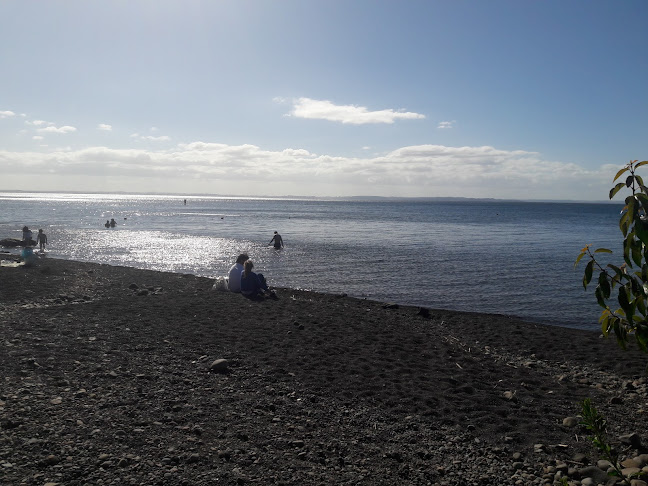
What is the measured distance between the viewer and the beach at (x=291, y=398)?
6078mm

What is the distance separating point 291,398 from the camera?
8367 mm

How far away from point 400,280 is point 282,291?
24.1 ft

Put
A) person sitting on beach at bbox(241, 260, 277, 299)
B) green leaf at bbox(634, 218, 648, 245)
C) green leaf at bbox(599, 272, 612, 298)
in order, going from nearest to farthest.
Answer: green leaf at bbox(634, 218, 648, 245) < green leaf at bbox(599, 272, 612, 298) < person sitting on beach at bbox(241, 260, 277, 299)

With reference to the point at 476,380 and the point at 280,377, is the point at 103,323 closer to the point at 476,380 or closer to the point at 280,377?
the point at 280,377

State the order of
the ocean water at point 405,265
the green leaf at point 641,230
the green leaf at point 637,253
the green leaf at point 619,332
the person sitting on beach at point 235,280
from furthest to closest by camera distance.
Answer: the ocean water at point 405,265 → the person sitting on beach at point 235,280 → the green leaf at point 619,332 → the green leaf at point 637,253 → the green leaf at point 641,230

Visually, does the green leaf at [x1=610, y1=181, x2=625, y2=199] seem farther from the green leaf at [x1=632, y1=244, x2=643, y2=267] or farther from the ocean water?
the ocean water

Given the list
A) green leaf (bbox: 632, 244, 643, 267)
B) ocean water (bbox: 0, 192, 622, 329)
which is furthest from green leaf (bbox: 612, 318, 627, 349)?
ocean water (bbox: 0, 192, 622, 329)

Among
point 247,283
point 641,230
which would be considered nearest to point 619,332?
point 641,230

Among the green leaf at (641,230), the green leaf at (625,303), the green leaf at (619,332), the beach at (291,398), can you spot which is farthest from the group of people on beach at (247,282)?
the green leaf at (641,230)

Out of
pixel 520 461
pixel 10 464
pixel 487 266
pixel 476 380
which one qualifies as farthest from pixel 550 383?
pixel 487 266

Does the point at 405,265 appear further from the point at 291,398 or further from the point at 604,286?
the point at 604,286

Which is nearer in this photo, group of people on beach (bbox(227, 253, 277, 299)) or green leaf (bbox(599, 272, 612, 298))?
green leaf (bbox(599, 272, 612, 298))

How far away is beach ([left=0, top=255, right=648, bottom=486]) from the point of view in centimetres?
608

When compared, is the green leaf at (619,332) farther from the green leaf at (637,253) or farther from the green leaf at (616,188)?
the green leaf at (616,188)
